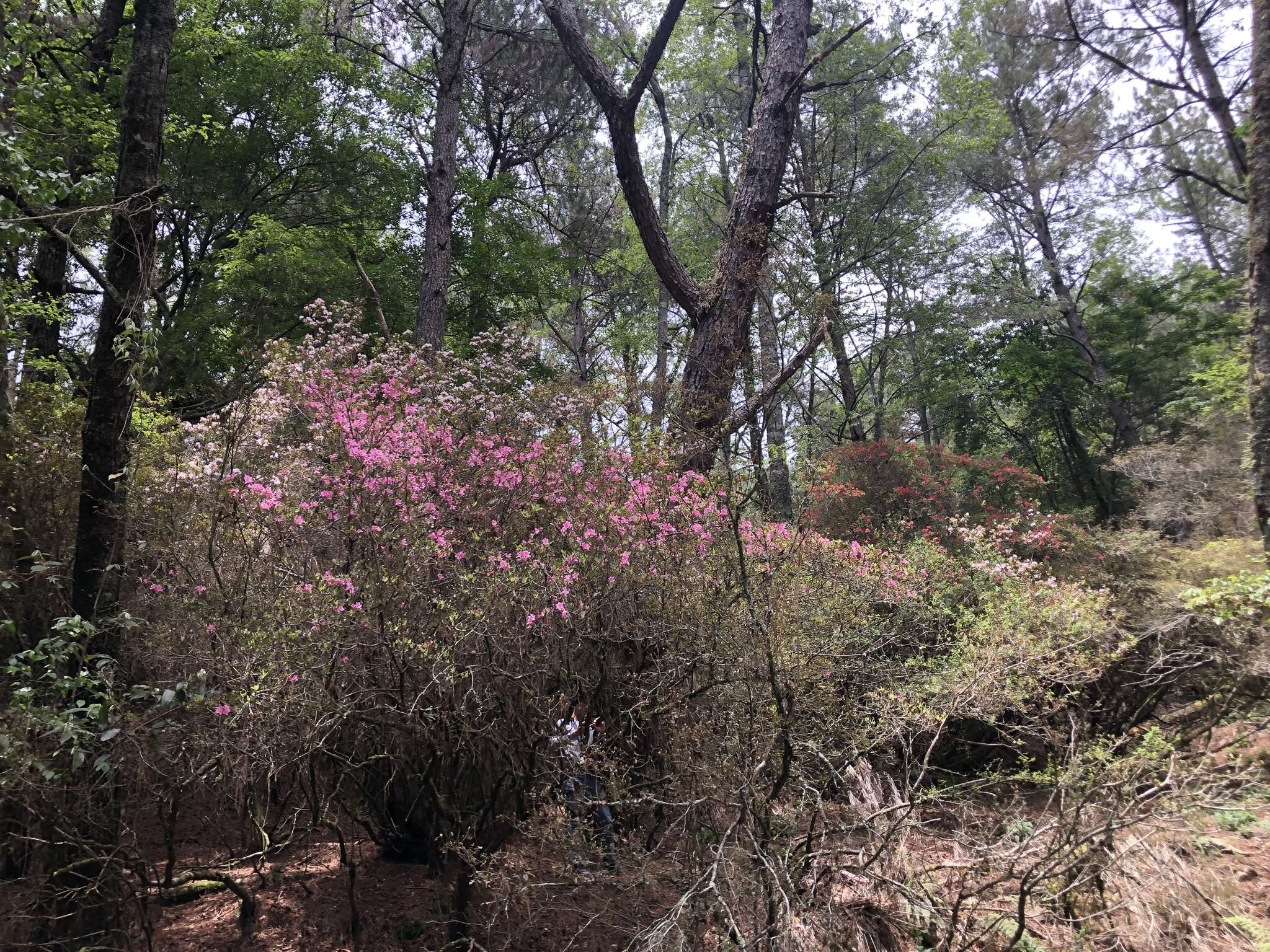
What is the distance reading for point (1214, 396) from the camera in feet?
40.3

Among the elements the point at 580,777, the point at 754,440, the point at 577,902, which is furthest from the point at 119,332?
the point at 754,440

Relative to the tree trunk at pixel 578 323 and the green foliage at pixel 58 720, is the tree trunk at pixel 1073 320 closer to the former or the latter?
the tree trunk at pixel 578 323

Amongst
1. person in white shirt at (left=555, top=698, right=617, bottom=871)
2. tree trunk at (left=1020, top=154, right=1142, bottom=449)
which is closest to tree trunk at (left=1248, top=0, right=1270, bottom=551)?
person in white shirt at (left=555, top=698, right=617, bottom=871)

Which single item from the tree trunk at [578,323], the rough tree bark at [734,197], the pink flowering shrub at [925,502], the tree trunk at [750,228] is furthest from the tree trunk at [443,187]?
the pink flowering shrub at [925,502]

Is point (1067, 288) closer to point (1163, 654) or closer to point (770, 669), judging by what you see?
point (1163, 654)

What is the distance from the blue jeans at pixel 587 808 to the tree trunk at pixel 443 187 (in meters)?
6.70

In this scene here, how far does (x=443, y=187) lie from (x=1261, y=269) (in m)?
9.01

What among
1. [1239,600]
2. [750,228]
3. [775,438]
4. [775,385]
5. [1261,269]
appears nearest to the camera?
[1239,600]

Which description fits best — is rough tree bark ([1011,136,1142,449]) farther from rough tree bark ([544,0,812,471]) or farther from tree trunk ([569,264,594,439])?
rough tree bark ([544,0,812,471])

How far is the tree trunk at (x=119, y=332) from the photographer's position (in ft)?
10.4

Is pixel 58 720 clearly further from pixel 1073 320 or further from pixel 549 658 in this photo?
pixel 1073 320

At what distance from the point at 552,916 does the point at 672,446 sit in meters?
3.01

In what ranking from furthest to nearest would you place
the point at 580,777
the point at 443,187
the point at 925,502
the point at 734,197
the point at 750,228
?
the point at 925,502, the point at 443,187, the point at 734,197, the point at 750,228, the point at 580,777

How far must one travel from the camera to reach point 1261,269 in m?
4.75
